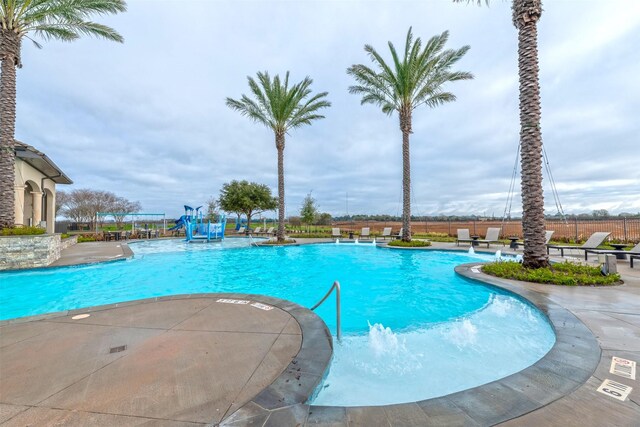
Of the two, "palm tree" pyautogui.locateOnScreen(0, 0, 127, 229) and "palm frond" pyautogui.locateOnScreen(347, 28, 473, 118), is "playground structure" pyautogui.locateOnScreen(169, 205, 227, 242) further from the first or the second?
"palm frond" pyautogui.locateOnScreen(347, 28, 473, 118)

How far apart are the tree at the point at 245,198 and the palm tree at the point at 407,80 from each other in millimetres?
17536

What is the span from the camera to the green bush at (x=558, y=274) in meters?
6.09

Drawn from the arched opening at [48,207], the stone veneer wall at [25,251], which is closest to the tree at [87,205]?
the arched opening at [48,207]

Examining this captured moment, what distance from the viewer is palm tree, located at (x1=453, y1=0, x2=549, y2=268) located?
23.5ft

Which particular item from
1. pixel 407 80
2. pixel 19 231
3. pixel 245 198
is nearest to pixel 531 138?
pixel 407 80

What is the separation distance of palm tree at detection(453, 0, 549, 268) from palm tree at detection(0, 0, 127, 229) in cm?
1491

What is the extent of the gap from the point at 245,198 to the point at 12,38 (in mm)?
20417

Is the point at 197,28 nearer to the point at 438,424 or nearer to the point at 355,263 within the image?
→ the point at 355,263

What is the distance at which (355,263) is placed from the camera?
11562 millimetres

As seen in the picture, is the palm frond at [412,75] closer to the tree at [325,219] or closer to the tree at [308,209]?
the tree at [308,209]

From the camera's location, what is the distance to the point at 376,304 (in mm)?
6285

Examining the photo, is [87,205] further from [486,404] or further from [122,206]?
[486,404]

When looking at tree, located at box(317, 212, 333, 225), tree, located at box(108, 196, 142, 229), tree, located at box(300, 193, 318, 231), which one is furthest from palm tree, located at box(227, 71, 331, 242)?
tree, located at box(108, 196, 142, 229)

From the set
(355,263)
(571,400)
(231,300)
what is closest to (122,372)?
(231,300)
